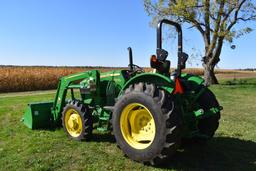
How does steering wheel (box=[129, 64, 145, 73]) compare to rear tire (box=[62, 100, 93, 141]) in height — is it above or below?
above

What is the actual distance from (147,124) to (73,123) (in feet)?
7.27

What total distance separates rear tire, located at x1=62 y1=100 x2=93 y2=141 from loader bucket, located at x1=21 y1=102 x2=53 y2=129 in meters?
1.32

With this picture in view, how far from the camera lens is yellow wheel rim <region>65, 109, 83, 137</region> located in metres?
7.57

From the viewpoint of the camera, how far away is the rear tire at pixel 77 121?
24.0 ft

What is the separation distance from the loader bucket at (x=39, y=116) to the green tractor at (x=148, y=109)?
1.32 m

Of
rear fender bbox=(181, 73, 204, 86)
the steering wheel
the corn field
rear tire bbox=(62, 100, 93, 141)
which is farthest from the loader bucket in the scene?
the corn field

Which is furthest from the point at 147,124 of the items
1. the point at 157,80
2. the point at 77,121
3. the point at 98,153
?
the point at 77,121

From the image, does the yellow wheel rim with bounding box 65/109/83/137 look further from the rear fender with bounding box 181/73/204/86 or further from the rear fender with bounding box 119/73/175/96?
the rear fender with bounding box 181/73/204/86

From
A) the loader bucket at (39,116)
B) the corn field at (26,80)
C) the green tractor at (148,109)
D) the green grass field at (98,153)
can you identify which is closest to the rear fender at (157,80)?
the green tractor at (148,109)

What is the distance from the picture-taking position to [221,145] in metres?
7.37

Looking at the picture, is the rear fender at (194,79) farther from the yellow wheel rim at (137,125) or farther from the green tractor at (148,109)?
the yellow wheel rim at (137,125)

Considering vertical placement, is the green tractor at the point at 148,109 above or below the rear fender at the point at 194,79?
below

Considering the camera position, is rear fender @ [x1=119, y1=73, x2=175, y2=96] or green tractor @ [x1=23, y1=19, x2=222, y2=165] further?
rear fender @ [x1=119, y1=73, x2=175, y2=96]

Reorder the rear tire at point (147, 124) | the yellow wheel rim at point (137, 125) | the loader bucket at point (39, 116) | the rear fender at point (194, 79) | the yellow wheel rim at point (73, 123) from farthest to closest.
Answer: the loader bucket at point (39, 116) → the yellow wheel rim at point (73, 123) → the rear fender at point (194, 79) → the yellow wheel rim at point (137, 125) → the rear tire at point (147, 124)
